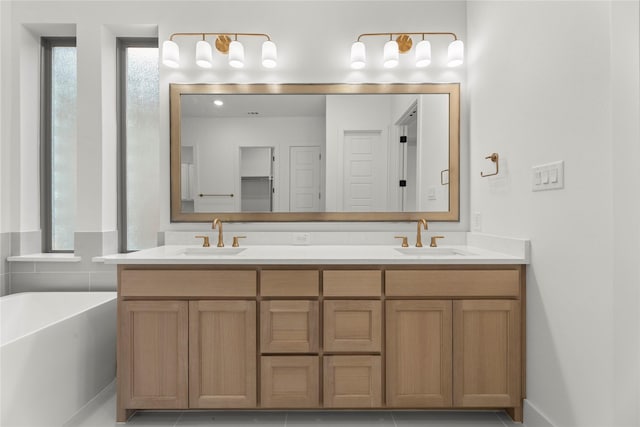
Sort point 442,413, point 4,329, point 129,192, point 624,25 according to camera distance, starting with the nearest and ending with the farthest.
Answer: point 624,25
point 442,413
point 4,329
point 129,192

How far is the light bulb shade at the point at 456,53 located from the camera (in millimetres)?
2266

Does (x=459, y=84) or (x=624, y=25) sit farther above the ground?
(x=459, y=84)

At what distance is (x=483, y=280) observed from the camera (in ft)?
5.71

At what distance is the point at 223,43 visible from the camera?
2.26 m

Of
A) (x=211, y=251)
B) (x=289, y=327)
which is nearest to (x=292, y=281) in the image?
(x=289, y=327)

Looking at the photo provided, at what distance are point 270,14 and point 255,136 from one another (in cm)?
81

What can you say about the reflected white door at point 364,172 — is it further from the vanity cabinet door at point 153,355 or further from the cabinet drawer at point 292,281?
the vanity cabinet door at point 153,355

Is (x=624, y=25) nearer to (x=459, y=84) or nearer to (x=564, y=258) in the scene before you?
(x=564, y=258)

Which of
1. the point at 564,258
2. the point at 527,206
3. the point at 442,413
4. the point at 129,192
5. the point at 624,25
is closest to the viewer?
the point at 624,25

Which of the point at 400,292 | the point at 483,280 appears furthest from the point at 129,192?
the point at 483,280

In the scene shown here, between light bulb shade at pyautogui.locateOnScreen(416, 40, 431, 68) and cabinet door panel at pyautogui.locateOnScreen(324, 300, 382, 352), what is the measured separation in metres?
1.52

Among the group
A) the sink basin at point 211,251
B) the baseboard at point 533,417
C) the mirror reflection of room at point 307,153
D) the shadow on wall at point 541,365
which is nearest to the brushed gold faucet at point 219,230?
the sink basin at point 211,251

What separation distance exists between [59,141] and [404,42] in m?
2.49

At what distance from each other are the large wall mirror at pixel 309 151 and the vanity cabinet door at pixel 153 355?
79cm
